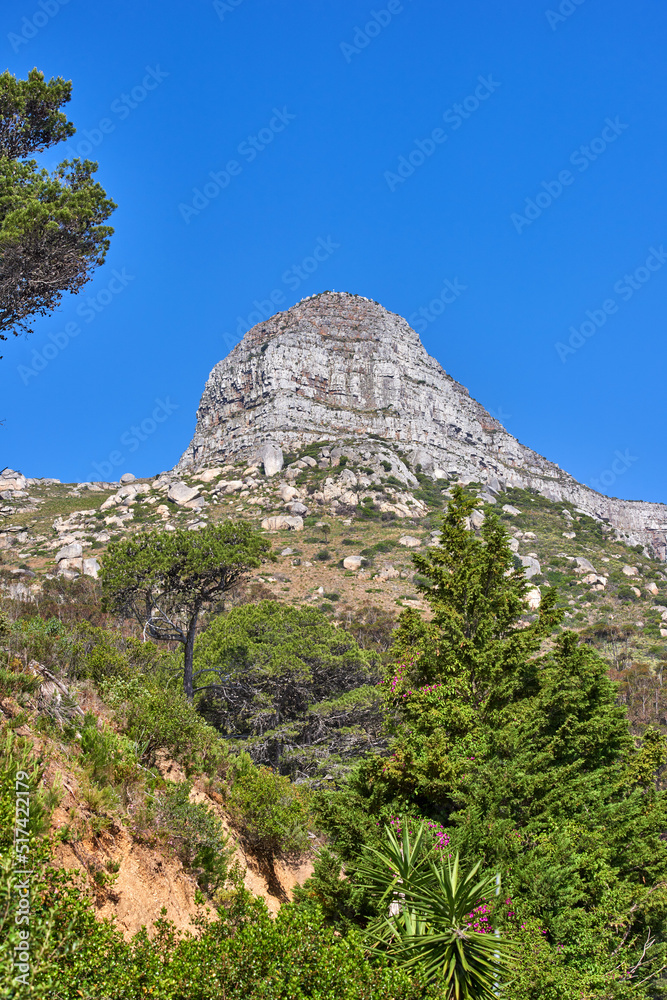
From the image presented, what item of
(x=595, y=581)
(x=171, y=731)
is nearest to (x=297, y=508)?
(x=595, y=581)

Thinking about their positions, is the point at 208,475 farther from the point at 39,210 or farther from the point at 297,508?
the point at 39,210

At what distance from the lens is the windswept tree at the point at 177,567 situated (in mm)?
18359

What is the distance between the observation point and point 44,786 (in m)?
6.82

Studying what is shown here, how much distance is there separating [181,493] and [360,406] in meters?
36.7

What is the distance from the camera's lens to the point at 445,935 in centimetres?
662

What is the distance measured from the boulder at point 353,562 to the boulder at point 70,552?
20.5 meters

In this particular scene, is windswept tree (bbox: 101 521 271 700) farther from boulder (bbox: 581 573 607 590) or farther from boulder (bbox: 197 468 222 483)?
boulder (bbox: 197 468 222 483)

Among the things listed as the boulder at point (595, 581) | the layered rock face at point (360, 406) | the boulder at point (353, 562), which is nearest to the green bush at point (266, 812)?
the boulder at point (353, 562)

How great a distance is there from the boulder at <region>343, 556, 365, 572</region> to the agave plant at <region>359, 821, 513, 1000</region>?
40.4 meters

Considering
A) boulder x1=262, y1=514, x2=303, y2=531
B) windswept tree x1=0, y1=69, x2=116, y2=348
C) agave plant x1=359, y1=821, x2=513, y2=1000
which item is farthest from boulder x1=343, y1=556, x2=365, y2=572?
agave plant x1=359, y1=821, x2=513, y2=1000

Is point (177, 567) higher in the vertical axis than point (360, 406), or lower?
lower

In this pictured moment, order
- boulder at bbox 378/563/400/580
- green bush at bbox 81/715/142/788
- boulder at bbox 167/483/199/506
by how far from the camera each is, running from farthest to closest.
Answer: boulder at bbox 167/483/199/506
boulder at bbox 378/563/400/580
green bush at bbox 81/715/142/788

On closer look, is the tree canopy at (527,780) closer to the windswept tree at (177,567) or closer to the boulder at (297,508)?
the windswept tree at (177,567)

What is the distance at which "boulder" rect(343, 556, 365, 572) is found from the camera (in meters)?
48.2
